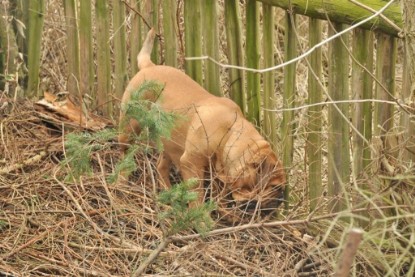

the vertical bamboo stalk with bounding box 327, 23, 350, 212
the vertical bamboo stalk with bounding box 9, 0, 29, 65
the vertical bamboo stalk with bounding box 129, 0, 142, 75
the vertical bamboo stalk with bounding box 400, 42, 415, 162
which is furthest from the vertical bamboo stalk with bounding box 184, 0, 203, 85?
the vertical bamboo stalk with bounding box 400, 42, 415, 162

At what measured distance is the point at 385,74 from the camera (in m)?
5.27

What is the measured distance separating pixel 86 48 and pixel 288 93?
1.79 meters

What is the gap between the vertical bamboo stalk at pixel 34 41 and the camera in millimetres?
6992

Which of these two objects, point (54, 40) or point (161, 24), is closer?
point (161, 24)

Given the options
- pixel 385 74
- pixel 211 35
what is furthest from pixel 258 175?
pixel 211 35

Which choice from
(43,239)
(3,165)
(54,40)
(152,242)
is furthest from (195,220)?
(54,40)

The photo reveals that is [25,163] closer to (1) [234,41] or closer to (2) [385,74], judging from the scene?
(1) [234,41]

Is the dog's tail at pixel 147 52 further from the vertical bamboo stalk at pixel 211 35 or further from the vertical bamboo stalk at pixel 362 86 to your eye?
the vertical bamboo stalk at pixel 362 86

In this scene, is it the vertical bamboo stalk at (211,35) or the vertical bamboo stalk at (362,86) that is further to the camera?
the vertical bamboo stalk at (211,35)

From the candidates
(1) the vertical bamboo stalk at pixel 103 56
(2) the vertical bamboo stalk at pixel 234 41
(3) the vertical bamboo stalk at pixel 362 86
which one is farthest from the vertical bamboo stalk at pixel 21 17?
(3) the vertical bamboo stalk at pixel 362 86

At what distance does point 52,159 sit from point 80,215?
34.2 inches

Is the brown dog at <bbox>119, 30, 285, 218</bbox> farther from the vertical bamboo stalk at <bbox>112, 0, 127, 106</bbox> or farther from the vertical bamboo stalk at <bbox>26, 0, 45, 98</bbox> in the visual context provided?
the vertical bamboo stalk at <bbox>26, 0, 45, 98</bbox>

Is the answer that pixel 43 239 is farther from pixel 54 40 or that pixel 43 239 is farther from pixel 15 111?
pixel 54 40

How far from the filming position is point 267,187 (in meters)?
5.68
